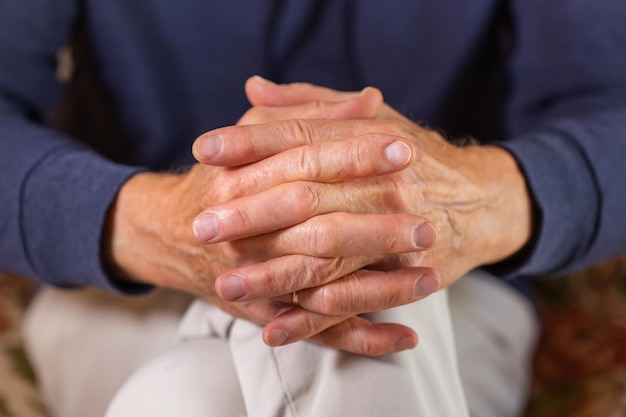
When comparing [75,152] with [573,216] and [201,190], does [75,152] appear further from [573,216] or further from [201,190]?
[573,216]

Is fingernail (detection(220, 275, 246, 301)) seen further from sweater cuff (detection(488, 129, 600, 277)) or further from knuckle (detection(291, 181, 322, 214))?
sweater cuff (detection(488, 129, 600, 277))

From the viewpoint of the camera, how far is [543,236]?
2.33 ft

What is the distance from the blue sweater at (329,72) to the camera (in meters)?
0.76

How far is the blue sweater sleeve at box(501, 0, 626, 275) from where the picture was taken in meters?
0.72

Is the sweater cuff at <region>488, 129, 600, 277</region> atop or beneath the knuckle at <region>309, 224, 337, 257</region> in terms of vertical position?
beneath

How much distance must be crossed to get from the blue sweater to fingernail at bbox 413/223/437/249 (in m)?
0.23

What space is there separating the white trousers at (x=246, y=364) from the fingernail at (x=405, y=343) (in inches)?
0.5

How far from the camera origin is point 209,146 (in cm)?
55

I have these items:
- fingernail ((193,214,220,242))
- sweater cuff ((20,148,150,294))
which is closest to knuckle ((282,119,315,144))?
fingernail ((193,214,220,242))

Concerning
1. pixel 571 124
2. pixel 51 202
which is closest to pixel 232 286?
pixel 51 202

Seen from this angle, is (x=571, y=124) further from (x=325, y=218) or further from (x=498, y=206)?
(x=325, y=218)

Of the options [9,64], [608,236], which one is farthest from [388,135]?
[9,64]

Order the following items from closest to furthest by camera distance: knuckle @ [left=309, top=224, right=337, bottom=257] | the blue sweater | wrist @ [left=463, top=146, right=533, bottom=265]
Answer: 1. knuckle @ [left=309, top=224, right=337, bottom=257]
2. wrist @ [left=463, top=146, right=533, bottom=265]
3. the blue sweater

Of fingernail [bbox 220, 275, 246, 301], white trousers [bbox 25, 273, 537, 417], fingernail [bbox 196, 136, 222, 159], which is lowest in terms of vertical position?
white trousers [bbox 25, 273, 537, 417]
